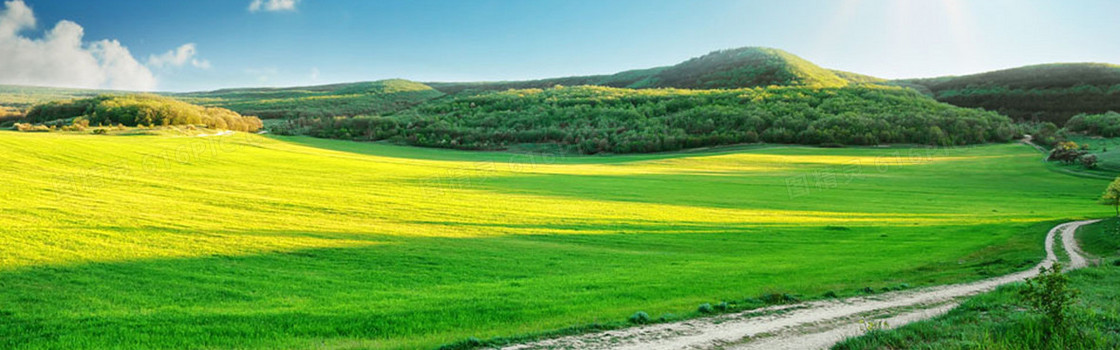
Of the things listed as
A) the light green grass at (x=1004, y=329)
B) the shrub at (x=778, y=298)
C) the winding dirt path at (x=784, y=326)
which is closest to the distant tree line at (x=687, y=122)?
the winding dirt path at (x=784, y=326)

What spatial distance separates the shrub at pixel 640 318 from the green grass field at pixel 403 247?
45 cm

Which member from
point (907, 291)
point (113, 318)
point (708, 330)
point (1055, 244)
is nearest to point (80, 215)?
point (113, 318)

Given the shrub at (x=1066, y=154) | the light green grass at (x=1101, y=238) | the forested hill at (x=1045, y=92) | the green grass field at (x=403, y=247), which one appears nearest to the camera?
the green grass field at (x=403, y=247)

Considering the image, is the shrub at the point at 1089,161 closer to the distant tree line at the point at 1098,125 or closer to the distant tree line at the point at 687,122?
the distant tree line at the point at 687,122

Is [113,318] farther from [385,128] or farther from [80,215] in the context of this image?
[385,128]

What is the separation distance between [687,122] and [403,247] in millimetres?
94641

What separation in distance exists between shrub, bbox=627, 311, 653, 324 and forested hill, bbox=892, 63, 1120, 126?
6801 inches

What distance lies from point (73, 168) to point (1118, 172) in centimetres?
8990

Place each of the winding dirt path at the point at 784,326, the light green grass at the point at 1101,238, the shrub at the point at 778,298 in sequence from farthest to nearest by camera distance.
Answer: the light green grass at the point at 1101,238 → the shrub at the point at 778,298 → the winding dirt path at the point at 784,326

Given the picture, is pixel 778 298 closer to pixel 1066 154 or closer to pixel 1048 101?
pixel 1066 154

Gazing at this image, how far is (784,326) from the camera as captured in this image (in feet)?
38.1

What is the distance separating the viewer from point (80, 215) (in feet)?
63.3

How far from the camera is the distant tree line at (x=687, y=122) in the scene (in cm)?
9450

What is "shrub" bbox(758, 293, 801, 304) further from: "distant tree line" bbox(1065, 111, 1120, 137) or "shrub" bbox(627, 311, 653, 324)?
"distant tree line" bbox(1065, 111, 1120, 137)
